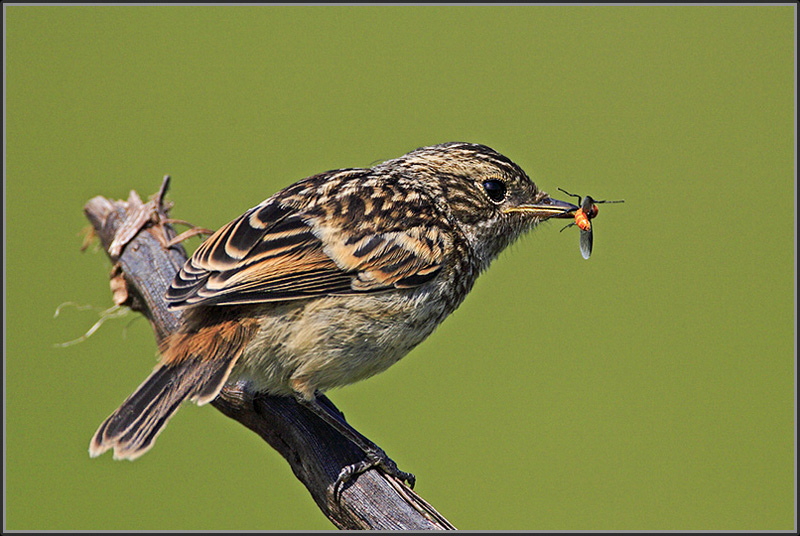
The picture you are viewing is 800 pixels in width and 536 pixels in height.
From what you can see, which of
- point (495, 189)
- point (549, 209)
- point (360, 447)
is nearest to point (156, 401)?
point (360, 447)

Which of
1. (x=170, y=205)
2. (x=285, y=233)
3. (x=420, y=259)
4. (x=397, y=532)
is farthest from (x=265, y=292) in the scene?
(x=170, y=205)

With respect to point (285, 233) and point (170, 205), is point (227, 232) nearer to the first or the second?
point (285, 233)

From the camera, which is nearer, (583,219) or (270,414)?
(270,414)

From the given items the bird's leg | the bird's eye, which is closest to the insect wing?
the bird's eye

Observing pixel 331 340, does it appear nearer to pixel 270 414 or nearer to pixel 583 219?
pixel 270 414

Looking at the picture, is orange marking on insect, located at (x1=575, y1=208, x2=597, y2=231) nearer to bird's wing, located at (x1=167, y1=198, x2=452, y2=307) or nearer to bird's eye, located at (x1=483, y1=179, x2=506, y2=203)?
bird's eye, located at (x1=483, y1=179, x2=506, y2=203)
